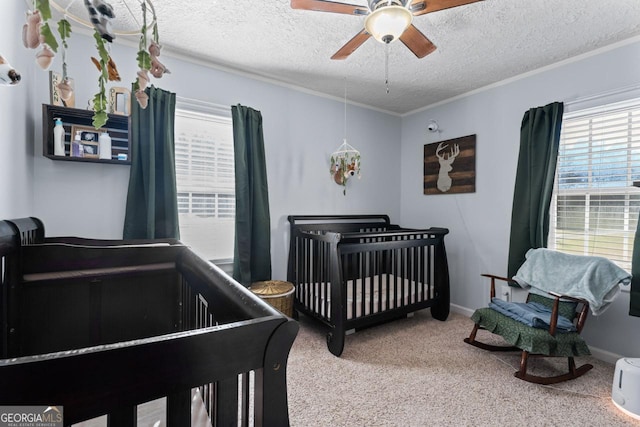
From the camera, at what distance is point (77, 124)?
2.03m

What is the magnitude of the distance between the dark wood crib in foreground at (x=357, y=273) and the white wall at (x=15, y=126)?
188cm

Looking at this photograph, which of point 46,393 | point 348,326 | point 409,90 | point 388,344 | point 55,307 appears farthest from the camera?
point 409,90

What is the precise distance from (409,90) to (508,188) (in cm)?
141

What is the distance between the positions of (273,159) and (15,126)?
1.82 m

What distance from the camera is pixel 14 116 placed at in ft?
4.96

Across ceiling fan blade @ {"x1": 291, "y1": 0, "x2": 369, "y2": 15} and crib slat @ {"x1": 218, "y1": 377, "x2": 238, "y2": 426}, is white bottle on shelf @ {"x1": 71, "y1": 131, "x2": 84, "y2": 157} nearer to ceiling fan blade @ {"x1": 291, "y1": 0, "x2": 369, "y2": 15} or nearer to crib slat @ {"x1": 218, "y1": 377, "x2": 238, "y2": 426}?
ceiling fan blade @ {"x1": 291, "y1": 0, "x2": 369, "y2": 15}

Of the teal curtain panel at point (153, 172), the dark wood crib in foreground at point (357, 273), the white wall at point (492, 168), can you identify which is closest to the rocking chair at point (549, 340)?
the white wall at point (492, 168)

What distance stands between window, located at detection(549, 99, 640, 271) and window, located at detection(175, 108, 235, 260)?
2.95 m

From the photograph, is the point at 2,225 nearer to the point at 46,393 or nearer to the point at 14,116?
the point at 14,116

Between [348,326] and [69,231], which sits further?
[348,326]

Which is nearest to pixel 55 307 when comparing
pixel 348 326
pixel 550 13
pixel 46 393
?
pixel 46 393

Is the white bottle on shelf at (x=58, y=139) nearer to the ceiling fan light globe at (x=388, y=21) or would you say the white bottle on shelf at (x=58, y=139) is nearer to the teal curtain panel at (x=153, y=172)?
the teal curtain panel at (x=153, y=172)

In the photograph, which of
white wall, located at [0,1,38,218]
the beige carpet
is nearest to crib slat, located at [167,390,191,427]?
the beige carpet

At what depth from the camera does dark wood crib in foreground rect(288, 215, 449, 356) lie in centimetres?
231
